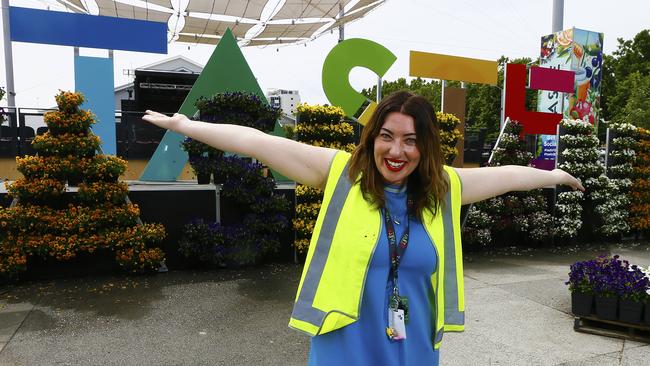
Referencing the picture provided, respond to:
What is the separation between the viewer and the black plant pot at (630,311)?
14.9 ft

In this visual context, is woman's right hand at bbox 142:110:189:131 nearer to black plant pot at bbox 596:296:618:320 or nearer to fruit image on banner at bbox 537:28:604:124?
black plant pot at bbox 596:296:618:320

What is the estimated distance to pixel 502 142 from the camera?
930 centimetres

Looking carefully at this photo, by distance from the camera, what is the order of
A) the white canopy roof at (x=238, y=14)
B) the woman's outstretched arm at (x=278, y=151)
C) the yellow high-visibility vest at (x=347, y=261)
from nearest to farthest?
the yellow high-visibility vest at (x=347, y=261)
the woman's outstretched arm at (x=278, y=151)
the white canopy roof at (x=238, y=14)

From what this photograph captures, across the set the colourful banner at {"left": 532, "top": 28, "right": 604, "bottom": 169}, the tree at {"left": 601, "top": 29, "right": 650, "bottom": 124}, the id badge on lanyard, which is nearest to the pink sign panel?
Answer: the colourful banner at {"left": 532, "top": 28, "right": 604, "bottom": 169}

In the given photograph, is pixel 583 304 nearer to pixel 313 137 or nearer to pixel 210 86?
pixel 313 137

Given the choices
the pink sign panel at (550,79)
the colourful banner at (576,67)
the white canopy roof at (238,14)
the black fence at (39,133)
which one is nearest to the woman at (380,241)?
the black fence at (39,133)

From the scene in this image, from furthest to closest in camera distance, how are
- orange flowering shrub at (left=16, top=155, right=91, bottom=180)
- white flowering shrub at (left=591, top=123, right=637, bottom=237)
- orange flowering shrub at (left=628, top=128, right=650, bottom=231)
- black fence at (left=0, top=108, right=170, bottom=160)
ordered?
orange flowering shrub at (left=628, top=128, right=650, bottom=231) → white flowering shrub at (left=591, top=123, right=637, bottom=237) → black fence at (left=0, top=108, right=170, bottom=160) → orange flowering shrub at (left=16, top=155, right=91, bottom=180)

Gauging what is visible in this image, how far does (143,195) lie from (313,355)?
19.8 ft

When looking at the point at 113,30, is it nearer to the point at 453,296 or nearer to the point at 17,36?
the point at 17,36

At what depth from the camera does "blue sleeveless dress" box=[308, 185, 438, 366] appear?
153cm

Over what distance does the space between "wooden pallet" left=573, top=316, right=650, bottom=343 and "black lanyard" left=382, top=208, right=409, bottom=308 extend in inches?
165

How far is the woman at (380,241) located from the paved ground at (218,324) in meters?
2.63

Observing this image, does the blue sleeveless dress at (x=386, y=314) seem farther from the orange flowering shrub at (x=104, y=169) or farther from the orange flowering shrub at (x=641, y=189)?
the orange flowering shrub at (x=641, y=189)

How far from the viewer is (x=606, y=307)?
15.5 ft
